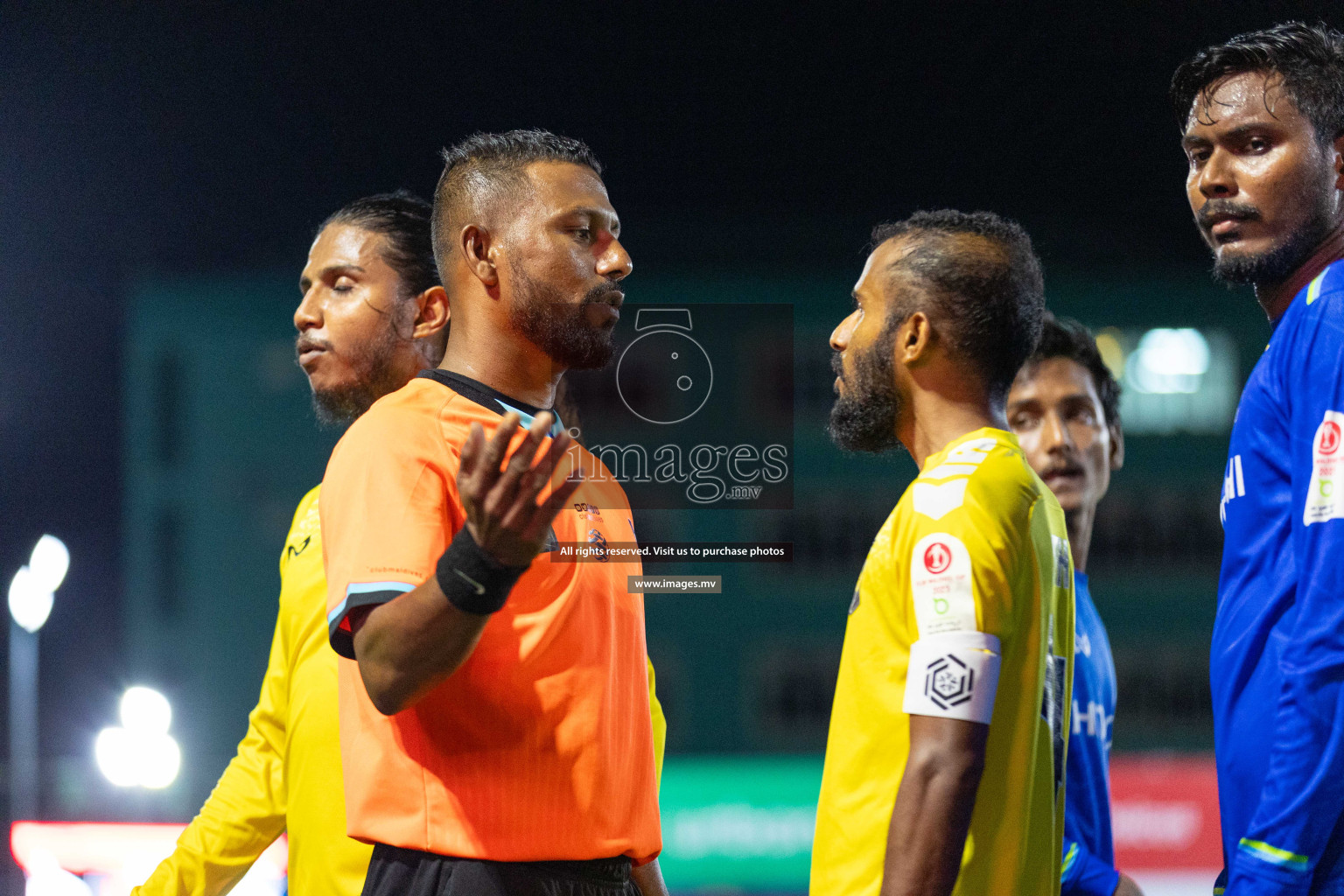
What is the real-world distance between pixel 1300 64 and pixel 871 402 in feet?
3.16

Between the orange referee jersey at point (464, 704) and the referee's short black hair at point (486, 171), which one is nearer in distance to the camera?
the orange referee jersey at point (464, 704)

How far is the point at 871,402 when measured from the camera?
2291 mm

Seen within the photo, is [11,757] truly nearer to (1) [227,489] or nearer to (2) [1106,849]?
(1) [227,489]

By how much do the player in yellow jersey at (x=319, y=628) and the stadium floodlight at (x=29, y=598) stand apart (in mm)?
4023

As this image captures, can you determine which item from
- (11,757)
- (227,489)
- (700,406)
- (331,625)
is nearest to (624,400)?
(700,406)

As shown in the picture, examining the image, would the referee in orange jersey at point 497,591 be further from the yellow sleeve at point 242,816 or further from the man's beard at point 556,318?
the yellow sleeve at point 242,816

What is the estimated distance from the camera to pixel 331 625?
1590 mm

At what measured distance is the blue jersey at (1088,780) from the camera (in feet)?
8.23

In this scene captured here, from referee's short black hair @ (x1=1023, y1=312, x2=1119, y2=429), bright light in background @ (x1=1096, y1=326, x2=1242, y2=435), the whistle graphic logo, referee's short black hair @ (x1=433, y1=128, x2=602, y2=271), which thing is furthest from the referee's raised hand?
bright light in background @ (x1=1096, y1=326, x2=1242, y2=435)

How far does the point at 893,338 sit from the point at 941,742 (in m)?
0.82

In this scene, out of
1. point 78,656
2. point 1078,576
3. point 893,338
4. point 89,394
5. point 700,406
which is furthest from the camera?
point 78,656

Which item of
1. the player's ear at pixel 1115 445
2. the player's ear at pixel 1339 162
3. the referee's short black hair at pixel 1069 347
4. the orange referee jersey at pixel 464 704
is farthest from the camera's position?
the player's ear at pixel 1115 445

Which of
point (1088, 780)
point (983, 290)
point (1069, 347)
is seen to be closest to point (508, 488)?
point (983, 290)

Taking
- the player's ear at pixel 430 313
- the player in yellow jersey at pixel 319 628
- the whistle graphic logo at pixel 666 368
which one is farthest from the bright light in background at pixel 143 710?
the whistle graphic logo at pixel 666 368
